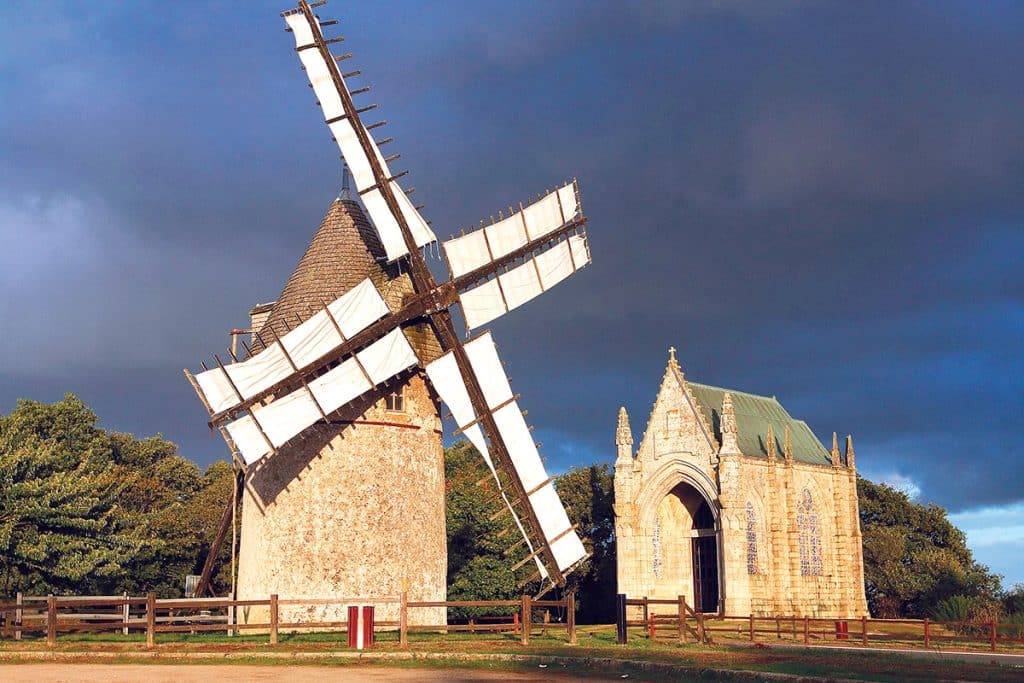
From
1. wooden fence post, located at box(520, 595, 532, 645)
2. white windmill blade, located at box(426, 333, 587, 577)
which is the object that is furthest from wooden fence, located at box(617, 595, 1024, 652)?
white windmill blade, located at box(426, 333, 587, 577)

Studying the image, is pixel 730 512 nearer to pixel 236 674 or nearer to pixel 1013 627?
pixel 1013 627

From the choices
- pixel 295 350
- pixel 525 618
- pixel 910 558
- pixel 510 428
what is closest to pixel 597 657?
pixel 525 618

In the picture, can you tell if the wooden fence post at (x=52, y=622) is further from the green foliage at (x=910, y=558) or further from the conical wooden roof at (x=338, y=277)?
the green foliage at (x=910, y=558)

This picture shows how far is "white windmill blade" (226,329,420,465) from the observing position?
30438 mm

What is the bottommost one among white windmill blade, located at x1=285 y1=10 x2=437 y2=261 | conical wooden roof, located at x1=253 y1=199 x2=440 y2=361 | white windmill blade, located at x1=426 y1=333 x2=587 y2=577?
white windmill blade, located at x1=426 y1=333 x2=587 y2=577

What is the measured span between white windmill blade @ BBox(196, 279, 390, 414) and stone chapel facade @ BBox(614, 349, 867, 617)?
80.4ft

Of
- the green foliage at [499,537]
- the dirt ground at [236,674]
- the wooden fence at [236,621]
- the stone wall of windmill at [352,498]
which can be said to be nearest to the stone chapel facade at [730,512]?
the green foliage at [499,537]

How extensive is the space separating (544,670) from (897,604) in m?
47.4

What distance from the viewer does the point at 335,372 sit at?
1248 inches

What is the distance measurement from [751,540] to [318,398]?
27.4 m

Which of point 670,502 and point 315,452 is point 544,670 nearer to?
point 315,452

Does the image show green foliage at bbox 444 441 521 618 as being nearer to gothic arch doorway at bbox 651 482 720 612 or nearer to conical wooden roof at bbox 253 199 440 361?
gothic arch doorway at bbox 651 482 720 612

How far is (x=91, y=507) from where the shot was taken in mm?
41156

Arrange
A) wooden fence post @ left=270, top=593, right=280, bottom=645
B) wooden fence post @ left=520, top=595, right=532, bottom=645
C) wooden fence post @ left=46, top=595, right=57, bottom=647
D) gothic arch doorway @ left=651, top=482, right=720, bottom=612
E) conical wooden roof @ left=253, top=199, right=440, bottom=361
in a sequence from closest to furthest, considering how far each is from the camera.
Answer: wooden fence post @ left=46, top=595, right=57, bottom=647, wooden fence post @ left=270, top=593, right=280, bottom=645, wooden fence post @ left=520, top=595, right=532, bottom=645, conical wooden roof @ left=253, top=199, right=440, bottom=361, gothic arch doorway @ left=651, top=482, right=720, bottom=612
